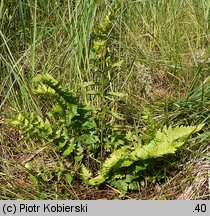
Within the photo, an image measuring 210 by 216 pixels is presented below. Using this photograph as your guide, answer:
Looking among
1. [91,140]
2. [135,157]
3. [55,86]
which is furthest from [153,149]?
[55,86]

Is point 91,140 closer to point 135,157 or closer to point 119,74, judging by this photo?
point 135,157

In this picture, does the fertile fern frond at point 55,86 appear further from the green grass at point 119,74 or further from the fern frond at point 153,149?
the fern frond at point 153,149

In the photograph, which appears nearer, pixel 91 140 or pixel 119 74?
pixel 91 140

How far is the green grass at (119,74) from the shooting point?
1.62 meters

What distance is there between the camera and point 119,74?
1.92 meters

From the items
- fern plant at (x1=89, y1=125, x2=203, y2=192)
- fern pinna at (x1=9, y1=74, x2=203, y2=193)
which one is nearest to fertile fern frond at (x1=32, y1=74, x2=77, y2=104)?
fern pinna at (x1=9, y1=74, x2=203, y2=193)

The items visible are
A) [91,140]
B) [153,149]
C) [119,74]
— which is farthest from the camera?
[119,74]

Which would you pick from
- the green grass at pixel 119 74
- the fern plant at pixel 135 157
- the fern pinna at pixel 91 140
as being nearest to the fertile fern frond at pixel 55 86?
the fern pinna at pixel 91 140

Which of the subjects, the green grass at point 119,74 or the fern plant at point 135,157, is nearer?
the fern plant at point 135,157

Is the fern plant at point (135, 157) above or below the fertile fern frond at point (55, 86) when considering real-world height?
below

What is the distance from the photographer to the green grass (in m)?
1.62

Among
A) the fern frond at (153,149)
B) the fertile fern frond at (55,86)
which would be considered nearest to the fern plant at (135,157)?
the fern frond at (153,149)

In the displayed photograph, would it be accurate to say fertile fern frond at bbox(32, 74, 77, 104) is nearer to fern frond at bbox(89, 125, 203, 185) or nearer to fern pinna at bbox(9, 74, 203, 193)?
fern pinna at bbox(9, 74, 203, 193)

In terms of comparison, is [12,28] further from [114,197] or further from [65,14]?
[114,197]
